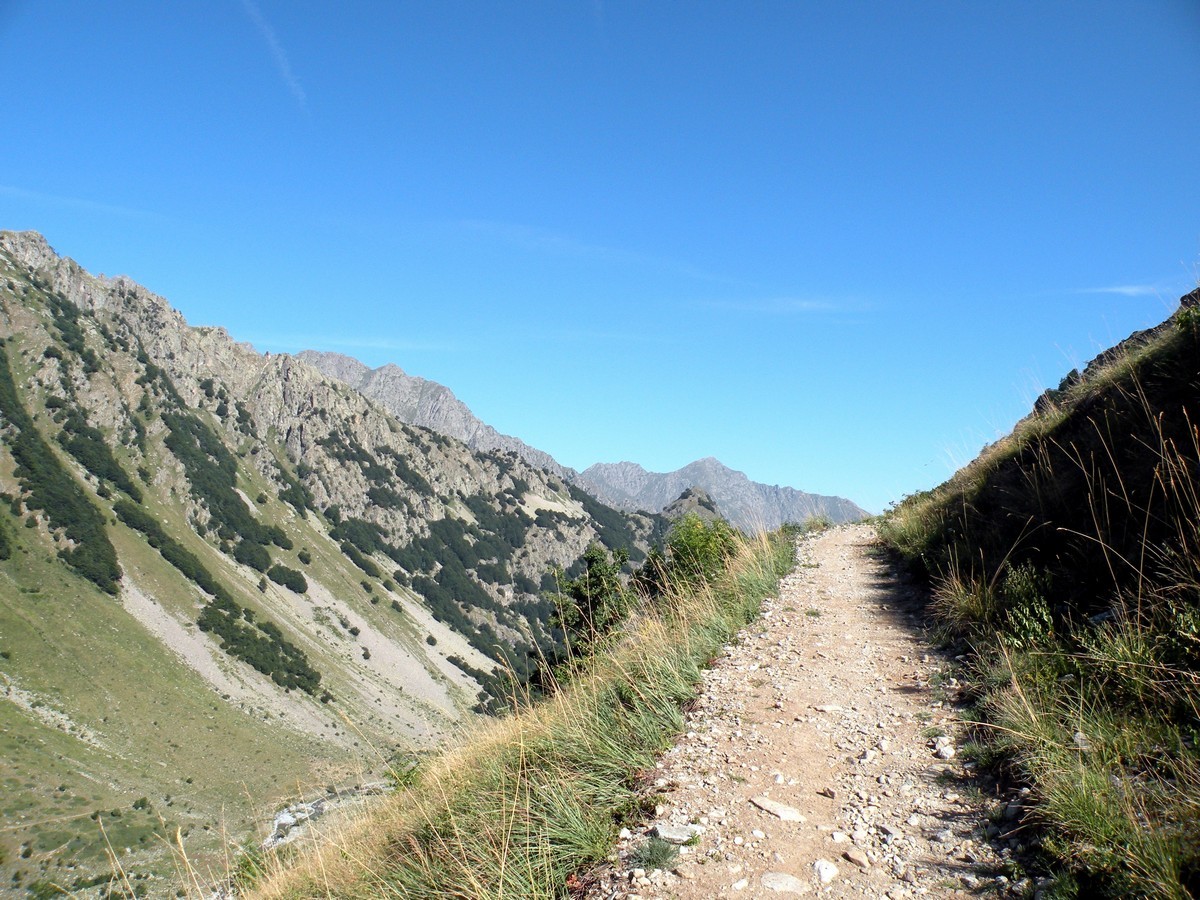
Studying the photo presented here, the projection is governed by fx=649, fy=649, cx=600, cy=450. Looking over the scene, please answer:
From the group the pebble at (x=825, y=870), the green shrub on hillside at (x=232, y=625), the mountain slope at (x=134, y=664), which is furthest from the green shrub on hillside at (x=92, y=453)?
the pebble at (x=825, y=870)

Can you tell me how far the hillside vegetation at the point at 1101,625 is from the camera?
386 centimetres

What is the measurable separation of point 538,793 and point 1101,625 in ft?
17.9

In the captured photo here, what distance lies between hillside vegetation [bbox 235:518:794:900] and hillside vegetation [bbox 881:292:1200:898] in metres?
3.01

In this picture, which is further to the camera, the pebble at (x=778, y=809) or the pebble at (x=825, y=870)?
the pebble at (x=778, y=809)

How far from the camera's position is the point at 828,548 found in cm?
1962

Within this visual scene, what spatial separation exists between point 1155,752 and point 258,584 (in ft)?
716

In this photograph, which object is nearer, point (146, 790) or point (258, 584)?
point (146, 790)

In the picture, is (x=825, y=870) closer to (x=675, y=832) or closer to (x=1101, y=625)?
(x=675, y=832)

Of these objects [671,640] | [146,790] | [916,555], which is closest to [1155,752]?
[671,640]

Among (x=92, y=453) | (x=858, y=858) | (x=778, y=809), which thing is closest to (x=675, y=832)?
(x=778, y=809)

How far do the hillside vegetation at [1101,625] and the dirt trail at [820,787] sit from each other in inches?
19.7

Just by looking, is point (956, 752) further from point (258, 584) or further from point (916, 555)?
point (258, 584)

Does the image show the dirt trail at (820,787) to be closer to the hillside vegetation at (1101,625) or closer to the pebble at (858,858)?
the pebble at (858,858)

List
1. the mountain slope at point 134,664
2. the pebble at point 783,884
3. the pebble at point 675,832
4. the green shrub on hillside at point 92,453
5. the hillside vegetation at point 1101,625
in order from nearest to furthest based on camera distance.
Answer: the hillside vegetation at point 1101,625
the pebble at point 783,884
the pebble at point 675,832
the mountain slope at point 134,664
the green shrub on hillside at point 92,453
